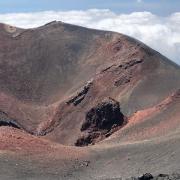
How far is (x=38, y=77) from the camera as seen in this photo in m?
107

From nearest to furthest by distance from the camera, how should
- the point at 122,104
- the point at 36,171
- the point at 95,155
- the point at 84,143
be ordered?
the point at 36,171 → the point at 95,155 → the point at 84,143 → the point at 122,104

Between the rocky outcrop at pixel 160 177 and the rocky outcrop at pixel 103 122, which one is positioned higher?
the rocky outcrop at pixel 160 177

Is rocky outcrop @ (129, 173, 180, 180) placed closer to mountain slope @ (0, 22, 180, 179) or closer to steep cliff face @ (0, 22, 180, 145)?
mountain slope @ (0, 22, 180, 179)

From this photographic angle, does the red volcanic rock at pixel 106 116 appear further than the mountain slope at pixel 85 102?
Yes

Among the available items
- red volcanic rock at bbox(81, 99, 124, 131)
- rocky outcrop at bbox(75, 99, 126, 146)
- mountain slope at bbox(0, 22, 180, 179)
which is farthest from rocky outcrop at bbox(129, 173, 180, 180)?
red volcanic rock at bbox(81, 99, 124, 131)

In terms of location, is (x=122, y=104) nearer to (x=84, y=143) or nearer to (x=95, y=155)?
(x=84, y=143)

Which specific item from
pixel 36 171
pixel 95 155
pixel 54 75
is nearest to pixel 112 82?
pixel 54 75

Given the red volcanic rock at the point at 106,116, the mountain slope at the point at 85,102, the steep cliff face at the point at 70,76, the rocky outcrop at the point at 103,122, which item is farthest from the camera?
the steep cliff face at the point at 70,76

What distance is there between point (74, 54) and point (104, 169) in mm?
67282

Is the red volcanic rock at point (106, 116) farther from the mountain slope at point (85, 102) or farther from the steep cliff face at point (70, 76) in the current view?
the steep cliff face at point (70, 76)

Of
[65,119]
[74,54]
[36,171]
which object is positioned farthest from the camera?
[74,54]

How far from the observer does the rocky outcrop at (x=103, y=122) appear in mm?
71562

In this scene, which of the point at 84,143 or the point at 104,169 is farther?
the point at 84,143

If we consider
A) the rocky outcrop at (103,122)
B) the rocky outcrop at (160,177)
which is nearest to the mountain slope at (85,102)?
the rocky outcrop at (103,122)
